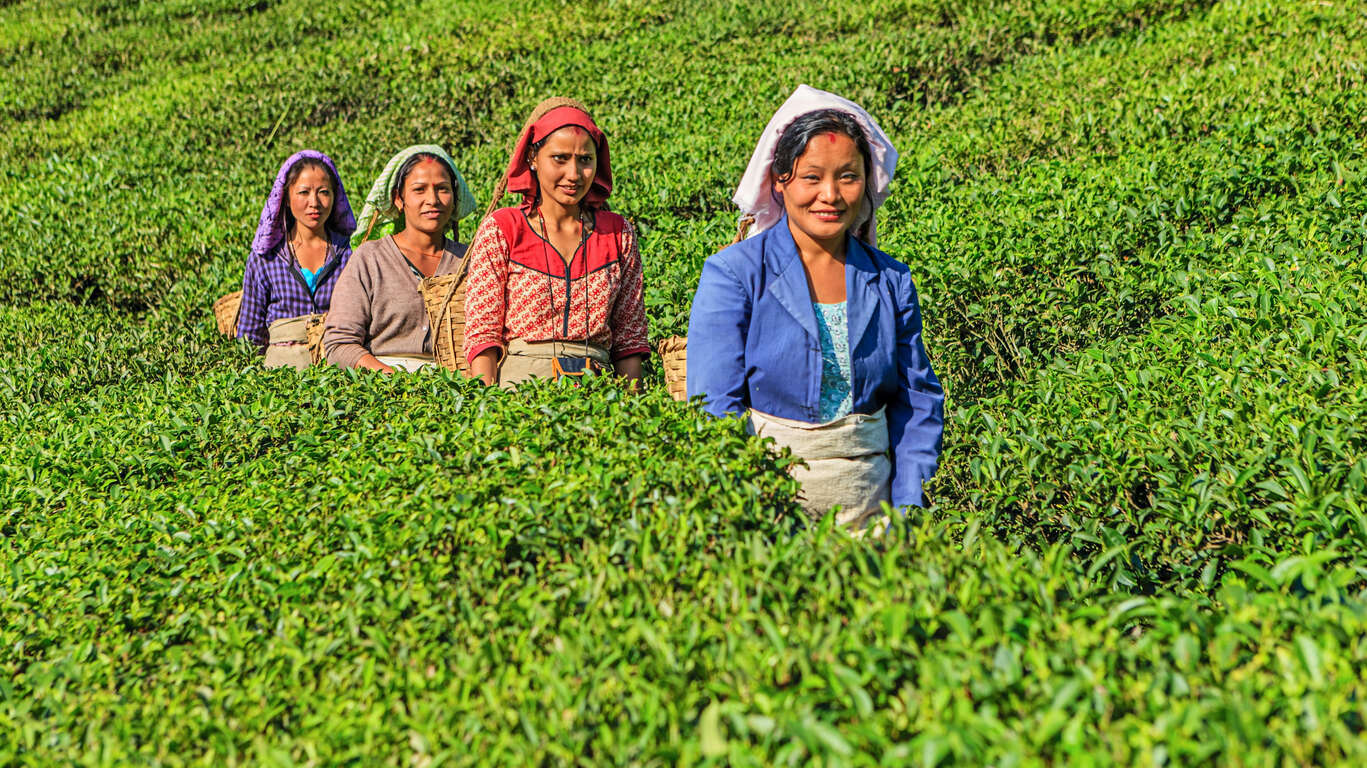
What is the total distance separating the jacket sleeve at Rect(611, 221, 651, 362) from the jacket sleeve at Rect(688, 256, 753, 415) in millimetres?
988

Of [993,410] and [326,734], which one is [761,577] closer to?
[326,734]

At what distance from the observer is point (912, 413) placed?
3.30 metres

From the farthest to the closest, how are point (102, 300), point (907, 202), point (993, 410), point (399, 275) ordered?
1. point (102, 300)
2. point (907, 202)
3. point (399, 275)
4. point (993, 410)

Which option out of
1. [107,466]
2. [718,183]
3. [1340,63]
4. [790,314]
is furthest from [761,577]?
[1340,63]

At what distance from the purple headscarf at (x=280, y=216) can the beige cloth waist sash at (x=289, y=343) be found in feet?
1.46

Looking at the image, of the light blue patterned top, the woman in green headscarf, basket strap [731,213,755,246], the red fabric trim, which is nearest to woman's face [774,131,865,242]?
the light blue patterned top

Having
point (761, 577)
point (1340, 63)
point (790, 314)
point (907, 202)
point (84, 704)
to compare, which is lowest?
point (84, 704)

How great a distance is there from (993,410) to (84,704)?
3404mm

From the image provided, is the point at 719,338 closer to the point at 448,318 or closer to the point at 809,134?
the point at 809,134

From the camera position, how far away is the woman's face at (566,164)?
156 inches

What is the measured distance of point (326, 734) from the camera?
202cm

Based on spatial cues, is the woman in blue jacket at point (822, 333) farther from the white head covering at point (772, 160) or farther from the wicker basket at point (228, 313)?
the wicker basket at point (228, 313)

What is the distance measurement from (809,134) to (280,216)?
3788mm

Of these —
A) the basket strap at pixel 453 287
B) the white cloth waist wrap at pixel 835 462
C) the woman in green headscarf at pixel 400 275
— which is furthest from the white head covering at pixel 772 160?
the woman in green headscarf at pixel 400 275
